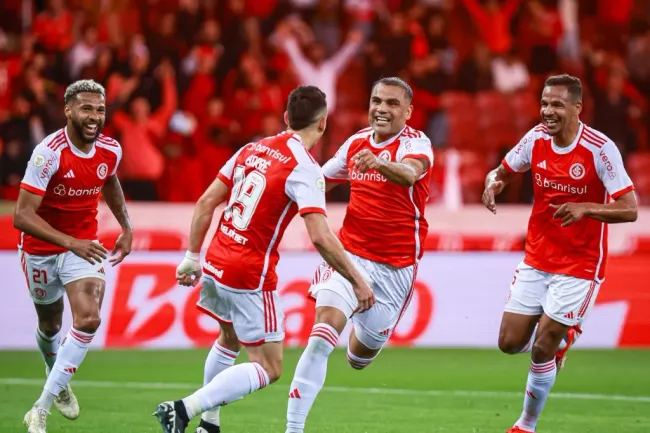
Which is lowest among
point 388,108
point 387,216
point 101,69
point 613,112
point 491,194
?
point 101,69

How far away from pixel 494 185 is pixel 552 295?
101 cm

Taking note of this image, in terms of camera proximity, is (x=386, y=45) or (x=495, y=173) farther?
(x=386, y=45)

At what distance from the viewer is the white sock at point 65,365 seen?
326 inches

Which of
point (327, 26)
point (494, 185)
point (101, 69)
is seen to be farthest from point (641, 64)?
point (494, 185)

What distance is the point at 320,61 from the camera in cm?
1869

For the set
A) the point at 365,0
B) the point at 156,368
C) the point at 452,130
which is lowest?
the point at 156,368

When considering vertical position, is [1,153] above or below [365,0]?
below

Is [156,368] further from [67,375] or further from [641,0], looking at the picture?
[641,0]

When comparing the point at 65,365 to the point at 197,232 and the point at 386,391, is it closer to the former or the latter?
the point at 197,232

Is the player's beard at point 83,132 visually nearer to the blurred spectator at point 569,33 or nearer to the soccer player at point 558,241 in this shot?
the soccer player at point 558,241

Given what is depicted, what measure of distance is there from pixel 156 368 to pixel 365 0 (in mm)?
9887

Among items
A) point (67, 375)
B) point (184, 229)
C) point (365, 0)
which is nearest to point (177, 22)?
point (365, 0)

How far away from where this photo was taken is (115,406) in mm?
9906

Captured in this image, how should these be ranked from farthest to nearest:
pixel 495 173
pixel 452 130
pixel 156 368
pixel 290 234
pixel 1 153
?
pixel 452 130, pixel 1 153, pixel 290 234, pixel 156 368, pixel 495 173
